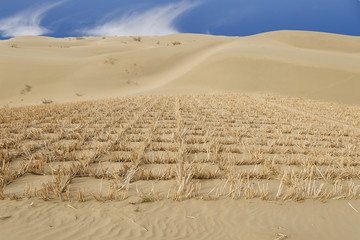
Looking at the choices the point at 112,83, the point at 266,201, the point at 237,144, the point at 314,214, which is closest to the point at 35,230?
the point at 266,201

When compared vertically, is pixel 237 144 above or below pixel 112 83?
below

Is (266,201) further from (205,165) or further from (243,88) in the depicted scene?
(243,88)

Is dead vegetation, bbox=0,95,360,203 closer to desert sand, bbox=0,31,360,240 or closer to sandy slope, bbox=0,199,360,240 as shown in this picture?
desert sand, bbox=0,31,360,240

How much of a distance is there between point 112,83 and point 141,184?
88.5ft

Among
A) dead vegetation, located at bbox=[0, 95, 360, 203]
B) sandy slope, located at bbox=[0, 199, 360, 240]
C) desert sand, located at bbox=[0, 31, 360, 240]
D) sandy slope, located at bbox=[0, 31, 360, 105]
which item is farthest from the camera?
sandy slope, located at bbox=[0, 31, 360, 105]

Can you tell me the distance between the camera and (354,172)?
10.3 feet

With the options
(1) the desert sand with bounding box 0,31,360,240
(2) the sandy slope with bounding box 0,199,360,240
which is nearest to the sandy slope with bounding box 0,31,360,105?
(1) the desert sand with bounding box 0,31,360,240

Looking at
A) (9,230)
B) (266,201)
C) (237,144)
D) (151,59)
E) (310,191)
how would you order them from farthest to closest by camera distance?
(151,59) → (237,144) → (310,191) → (266,201) → (9,230)

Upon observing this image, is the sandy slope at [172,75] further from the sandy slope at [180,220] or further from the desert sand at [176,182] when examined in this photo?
the sandy slope at [180,220]

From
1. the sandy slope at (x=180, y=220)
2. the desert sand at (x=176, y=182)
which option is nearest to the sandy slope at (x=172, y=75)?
the desert sand at (x=176, y=182)

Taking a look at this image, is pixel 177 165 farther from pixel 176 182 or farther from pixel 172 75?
pixel 172 75

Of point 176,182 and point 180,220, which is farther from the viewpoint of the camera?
point 176,182

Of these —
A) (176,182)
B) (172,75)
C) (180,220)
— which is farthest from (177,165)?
(172,75)

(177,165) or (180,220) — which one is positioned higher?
(177,165)
